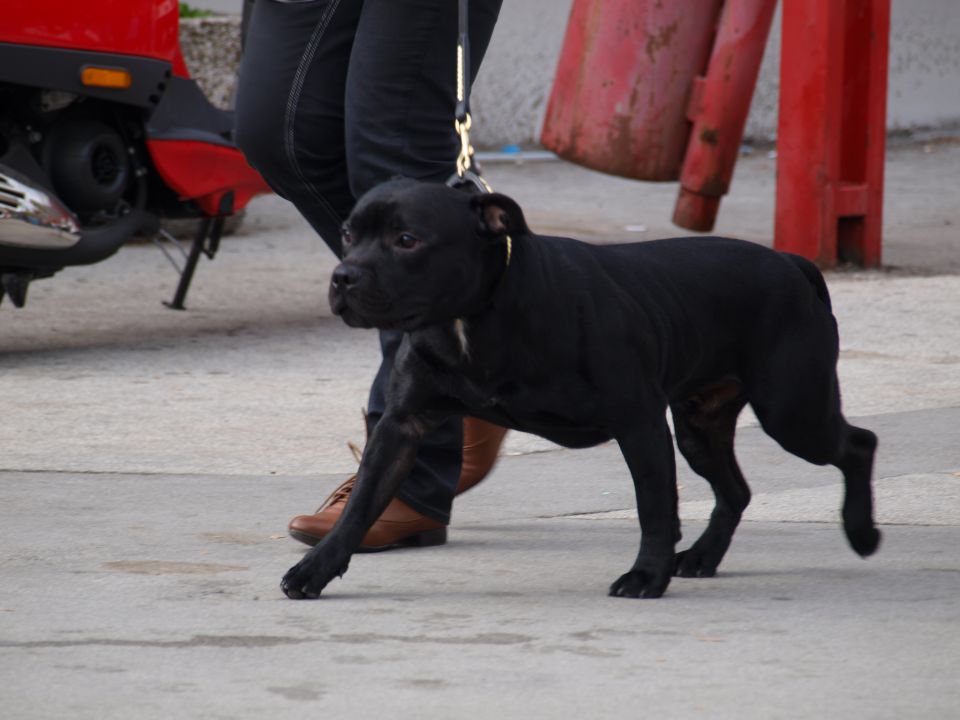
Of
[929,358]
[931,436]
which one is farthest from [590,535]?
[929,358]

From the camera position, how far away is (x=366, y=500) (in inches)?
116

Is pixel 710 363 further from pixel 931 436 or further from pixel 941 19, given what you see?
pixel 941 19

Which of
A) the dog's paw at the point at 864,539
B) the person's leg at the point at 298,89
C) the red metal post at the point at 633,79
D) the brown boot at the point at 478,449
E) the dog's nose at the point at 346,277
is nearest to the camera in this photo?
the dog's nose at the point at 346,277

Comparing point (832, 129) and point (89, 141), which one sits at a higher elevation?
point (89, 141)

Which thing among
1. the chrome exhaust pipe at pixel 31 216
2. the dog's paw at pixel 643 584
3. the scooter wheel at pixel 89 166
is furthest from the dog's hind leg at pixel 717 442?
the scooter wheel at pixel 89 166

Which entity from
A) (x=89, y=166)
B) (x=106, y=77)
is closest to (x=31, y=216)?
(x=89, y=166)

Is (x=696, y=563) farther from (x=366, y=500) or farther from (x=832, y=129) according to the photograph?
(x=832, y=129)

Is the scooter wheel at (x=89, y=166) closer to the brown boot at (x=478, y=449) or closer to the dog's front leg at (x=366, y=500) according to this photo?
the brown boot at (x=478, y=449)

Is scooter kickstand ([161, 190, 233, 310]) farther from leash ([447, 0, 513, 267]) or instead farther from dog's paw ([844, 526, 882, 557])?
dog's paw ([844, 526, 882, 557])

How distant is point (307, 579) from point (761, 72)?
12.0 meters

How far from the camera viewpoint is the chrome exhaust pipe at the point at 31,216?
209 inches

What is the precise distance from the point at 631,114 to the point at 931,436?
394 cm

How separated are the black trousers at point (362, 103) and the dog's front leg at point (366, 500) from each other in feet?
0.96

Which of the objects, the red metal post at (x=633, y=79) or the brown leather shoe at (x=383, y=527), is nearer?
the brown leather shoe at (x=383, y=527)
